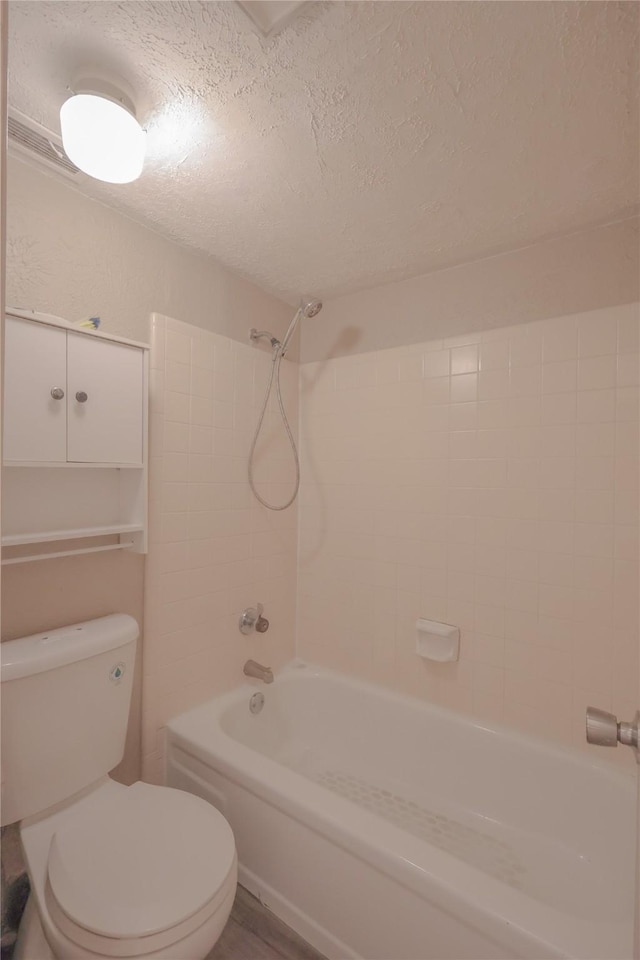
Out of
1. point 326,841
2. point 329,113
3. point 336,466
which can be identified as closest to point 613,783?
point 326,841

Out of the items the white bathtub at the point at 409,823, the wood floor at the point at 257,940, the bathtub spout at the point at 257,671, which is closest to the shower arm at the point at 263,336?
the bathtub spout at the point at 257,671

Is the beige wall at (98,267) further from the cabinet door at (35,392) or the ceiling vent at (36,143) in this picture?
the cabinet door at (35,392)

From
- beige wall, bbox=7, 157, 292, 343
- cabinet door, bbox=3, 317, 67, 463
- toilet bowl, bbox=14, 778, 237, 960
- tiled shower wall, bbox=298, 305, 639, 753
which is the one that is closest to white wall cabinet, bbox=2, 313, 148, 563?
cabinet door, bbox=3, 317, 67, 463

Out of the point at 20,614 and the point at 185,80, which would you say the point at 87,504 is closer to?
the point at 20,614

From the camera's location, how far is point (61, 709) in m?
1.26

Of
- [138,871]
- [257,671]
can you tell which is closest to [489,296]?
[257,671]

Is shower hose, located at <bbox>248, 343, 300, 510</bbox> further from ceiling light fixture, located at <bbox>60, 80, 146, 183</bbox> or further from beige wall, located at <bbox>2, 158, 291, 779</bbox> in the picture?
ceiling light fixture, located at <bbox>60, 80, 146, 183</bbox>

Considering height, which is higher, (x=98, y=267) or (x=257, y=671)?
(x=98, y=267)

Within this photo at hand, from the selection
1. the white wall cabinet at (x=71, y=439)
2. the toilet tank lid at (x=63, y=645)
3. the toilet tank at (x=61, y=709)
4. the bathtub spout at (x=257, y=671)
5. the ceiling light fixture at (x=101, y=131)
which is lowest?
the bathtub spout at (x=257, y=671)

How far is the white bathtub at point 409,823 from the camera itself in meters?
1.05

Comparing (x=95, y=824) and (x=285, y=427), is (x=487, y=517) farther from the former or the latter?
(x=95, y=824)

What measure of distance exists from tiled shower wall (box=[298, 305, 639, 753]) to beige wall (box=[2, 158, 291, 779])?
0.85m

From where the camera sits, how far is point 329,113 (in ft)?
3.67

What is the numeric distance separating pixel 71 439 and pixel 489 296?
1619 mm
